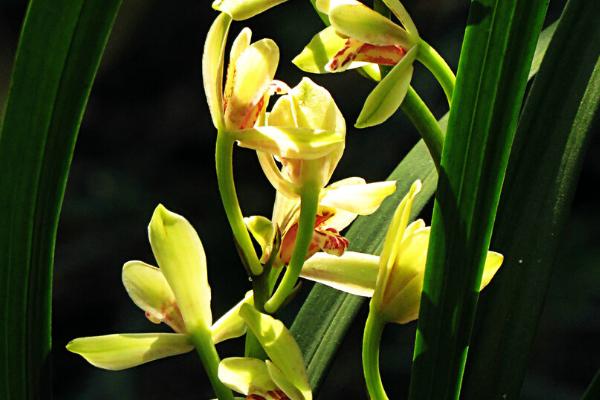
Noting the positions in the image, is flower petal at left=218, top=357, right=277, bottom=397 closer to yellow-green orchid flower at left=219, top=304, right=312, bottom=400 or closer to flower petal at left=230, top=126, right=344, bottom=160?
yellow-green orchid flower at left=219, top=304, right=312, bottom=400

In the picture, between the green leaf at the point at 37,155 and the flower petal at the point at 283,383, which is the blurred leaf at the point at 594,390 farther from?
the green leaf at the point at 37,155

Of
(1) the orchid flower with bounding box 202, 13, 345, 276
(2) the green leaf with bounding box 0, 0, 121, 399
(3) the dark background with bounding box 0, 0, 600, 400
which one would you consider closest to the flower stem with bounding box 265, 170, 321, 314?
(1) the orchid flower with bounding box 202, 13, 345, 276

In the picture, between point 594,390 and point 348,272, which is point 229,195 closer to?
point 348,272

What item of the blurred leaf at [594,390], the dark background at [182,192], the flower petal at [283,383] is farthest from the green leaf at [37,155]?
the dark background at [182,192]

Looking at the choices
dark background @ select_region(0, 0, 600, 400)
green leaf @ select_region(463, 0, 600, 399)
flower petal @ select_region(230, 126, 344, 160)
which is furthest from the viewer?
dark background @ select_region(0, 0, 600, 400)

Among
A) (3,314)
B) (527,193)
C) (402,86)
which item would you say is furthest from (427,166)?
(3,314)

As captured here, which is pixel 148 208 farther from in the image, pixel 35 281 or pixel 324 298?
pixel 35 281
